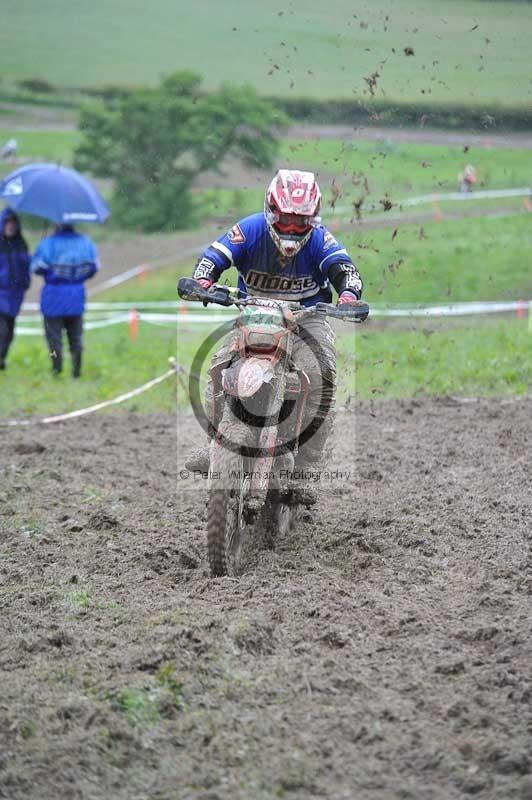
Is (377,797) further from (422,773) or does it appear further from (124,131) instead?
(124,131)

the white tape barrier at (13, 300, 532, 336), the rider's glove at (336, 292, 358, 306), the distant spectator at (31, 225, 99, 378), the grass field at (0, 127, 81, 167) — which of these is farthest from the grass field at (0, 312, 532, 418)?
the grass field at (0, 127, 81, 167)

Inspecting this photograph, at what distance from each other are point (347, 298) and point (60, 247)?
8265mm

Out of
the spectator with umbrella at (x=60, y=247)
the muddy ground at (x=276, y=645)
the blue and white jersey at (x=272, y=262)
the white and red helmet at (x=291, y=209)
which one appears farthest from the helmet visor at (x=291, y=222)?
the spectator with umbrella at (x=60, y=247)

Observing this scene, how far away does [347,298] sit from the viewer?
7.25 meters

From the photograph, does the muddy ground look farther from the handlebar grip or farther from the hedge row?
the hedge row

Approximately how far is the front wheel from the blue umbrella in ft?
28.9

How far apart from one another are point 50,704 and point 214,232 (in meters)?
29.0

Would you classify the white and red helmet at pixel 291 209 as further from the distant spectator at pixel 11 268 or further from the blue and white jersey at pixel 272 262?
the distant spectator at pixel 11 268

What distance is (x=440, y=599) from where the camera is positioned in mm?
6176

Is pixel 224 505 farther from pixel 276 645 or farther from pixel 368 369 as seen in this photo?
pixel 368 369

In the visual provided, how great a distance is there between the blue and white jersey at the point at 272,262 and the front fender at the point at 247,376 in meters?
0.94

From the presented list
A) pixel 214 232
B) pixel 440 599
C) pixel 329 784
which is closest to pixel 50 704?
pixel 329 784

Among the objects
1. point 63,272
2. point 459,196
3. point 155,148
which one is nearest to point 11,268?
point 63,272

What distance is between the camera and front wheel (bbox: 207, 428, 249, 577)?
641 cm
